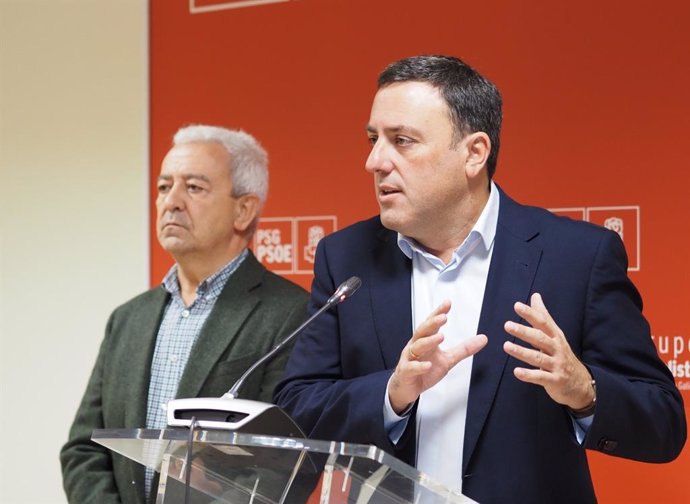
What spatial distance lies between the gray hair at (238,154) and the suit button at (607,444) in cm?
152

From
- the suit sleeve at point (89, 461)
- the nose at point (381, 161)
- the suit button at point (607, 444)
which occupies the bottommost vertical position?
the suit sleeve at point (89, 461)

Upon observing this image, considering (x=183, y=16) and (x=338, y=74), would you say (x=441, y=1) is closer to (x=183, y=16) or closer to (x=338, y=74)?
(x=338, y=74)

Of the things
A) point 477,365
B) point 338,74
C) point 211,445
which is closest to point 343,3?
point 338,74

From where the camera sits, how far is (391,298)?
2.06 m

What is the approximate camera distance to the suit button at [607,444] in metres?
1.80

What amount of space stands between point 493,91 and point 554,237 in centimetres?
37

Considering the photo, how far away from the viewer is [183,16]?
12.2ft

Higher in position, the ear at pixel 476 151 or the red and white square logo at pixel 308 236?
the ear at pixel 476 151

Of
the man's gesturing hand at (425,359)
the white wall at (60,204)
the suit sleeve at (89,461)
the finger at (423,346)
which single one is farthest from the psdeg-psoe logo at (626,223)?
the white wall at (60,204)

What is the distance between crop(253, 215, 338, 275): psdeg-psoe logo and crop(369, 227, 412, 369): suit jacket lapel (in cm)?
129

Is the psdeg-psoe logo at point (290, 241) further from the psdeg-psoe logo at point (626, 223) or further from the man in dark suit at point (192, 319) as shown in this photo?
the psdeg-psoe logo at point (626, 223)

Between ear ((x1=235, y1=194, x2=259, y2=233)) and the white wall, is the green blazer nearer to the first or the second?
ear ((x1=235, y1=194, x2=259, y2=233))

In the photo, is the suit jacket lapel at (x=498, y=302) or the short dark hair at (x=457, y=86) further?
the short dark hair at (x=457, y=86)

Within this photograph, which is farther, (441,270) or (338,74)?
(338,74)
